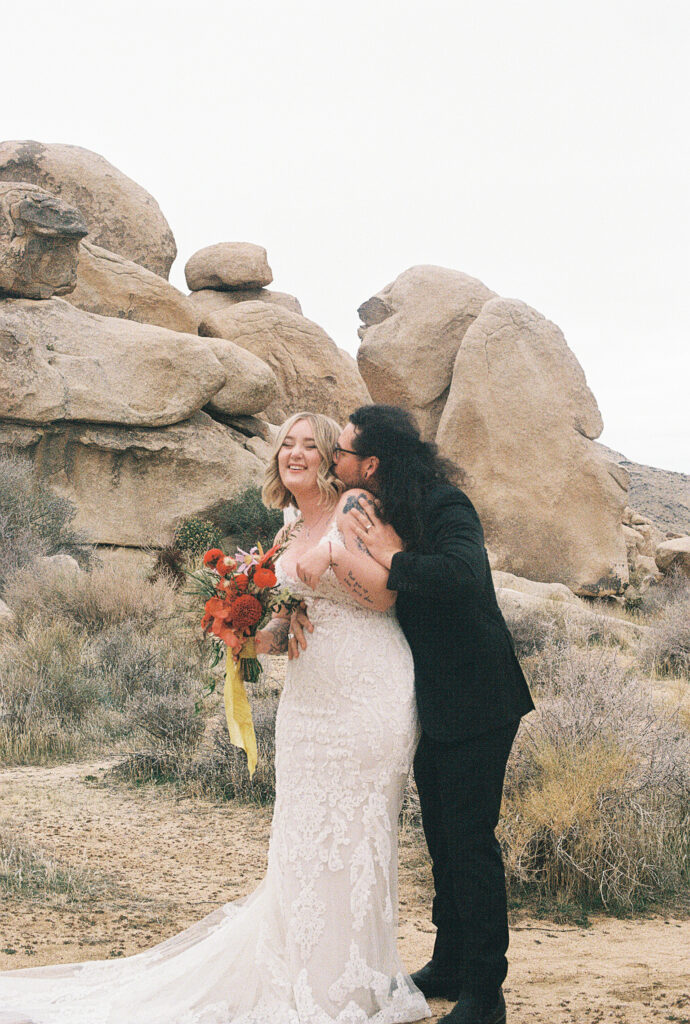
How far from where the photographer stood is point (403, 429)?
343 cm

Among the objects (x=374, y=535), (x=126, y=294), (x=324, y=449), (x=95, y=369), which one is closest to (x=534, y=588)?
(x=95, y=369)

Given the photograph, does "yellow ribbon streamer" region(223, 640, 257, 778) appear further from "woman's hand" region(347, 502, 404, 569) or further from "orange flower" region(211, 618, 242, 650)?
"woman's hand" region(347, 502, 404, 569)

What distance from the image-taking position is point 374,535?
3264 mm

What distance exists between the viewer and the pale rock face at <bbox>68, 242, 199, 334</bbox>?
17.5m

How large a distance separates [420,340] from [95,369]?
625 cm

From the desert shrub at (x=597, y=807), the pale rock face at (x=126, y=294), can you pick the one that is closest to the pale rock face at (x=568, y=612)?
the desert shrub at (x=597, y=807)

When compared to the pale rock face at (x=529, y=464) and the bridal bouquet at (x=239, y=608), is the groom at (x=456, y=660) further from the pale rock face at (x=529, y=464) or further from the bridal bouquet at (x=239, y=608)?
the pale rock face at (x=529, y=464)

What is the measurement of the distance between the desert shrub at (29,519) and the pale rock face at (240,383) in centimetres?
334

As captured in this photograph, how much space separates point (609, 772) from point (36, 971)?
292 cm

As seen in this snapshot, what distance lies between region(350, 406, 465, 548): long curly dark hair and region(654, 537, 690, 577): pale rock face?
625 inches

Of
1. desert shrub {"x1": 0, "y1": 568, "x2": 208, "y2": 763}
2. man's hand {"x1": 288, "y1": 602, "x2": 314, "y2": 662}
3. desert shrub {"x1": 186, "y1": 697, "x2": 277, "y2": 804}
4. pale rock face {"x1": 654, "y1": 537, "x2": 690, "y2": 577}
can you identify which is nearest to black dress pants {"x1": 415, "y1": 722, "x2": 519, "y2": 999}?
man's hand {"x1": 288, "y1": 602, "x2": 314, "y2": 662}

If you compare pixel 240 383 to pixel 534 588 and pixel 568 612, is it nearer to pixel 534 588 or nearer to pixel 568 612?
pixel 534 588

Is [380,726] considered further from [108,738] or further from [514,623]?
[514,623]

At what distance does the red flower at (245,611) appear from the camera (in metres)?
3.27
